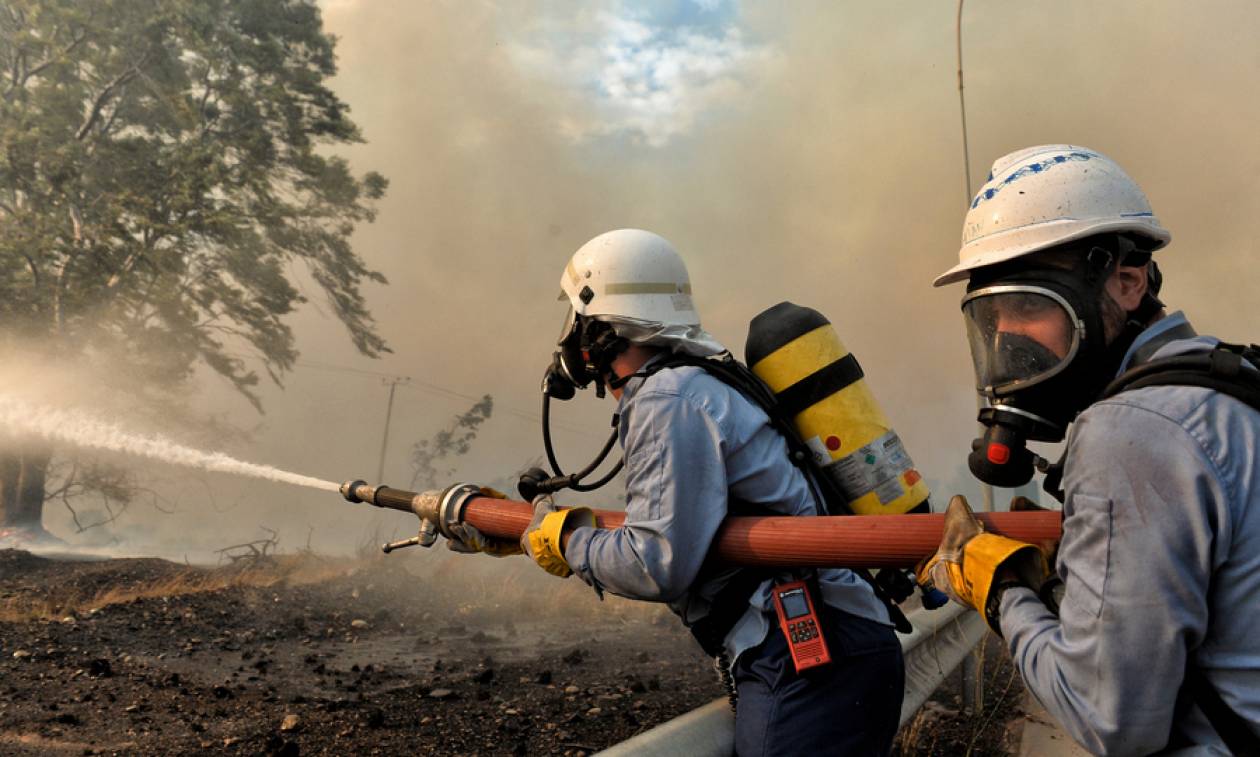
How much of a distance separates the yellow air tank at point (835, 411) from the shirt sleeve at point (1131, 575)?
114 cm

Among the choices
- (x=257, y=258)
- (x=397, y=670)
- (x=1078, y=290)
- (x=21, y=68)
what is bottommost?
(x=397, y=670)

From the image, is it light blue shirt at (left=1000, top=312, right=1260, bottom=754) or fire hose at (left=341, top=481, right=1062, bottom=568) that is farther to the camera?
fire hose at (left=341, top=481, right=1062, bottom=568)

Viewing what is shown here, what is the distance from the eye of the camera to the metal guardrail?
2.21 meters

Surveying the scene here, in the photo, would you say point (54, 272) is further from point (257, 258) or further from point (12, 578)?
point (12, 578)

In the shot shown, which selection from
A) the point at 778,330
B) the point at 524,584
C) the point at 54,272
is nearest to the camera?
the point at 778,330

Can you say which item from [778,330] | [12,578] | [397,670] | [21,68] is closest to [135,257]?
[21,68]

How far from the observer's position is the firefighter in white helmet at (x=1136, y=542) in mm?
1283

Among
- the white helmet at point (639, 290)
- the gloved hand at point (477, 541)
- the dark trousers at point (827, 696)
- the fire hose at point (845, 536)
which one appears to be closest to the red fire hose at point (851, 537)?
the fire hose at point (845, 536)

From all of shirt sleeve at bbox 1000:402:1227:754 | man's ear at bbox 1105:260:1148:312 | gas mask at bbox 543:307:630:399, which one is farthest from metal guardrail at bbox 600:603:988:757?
man's ear at bbox 1105:260:1148:312

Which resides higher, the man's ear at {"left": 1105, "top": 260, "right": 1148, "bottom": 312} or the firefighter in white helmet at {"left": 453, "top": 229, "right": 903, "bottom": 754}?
the man's ear at {"left": 1105, "top": 260, "right": 1148, "bottom": 312}

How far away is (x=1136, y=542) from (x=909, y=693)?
270 centimetres

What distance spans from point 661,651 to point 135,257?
1275 cm

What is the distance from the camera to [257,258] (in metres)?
15.2

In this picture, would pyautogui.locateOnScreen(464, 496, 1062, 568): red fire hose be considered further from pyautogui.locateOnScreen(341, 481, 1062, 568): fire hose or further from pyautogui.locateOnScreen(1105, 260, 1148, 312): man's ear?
pyautogui.locateOnScreen(1105, 260, 1148, 312): man's ear
